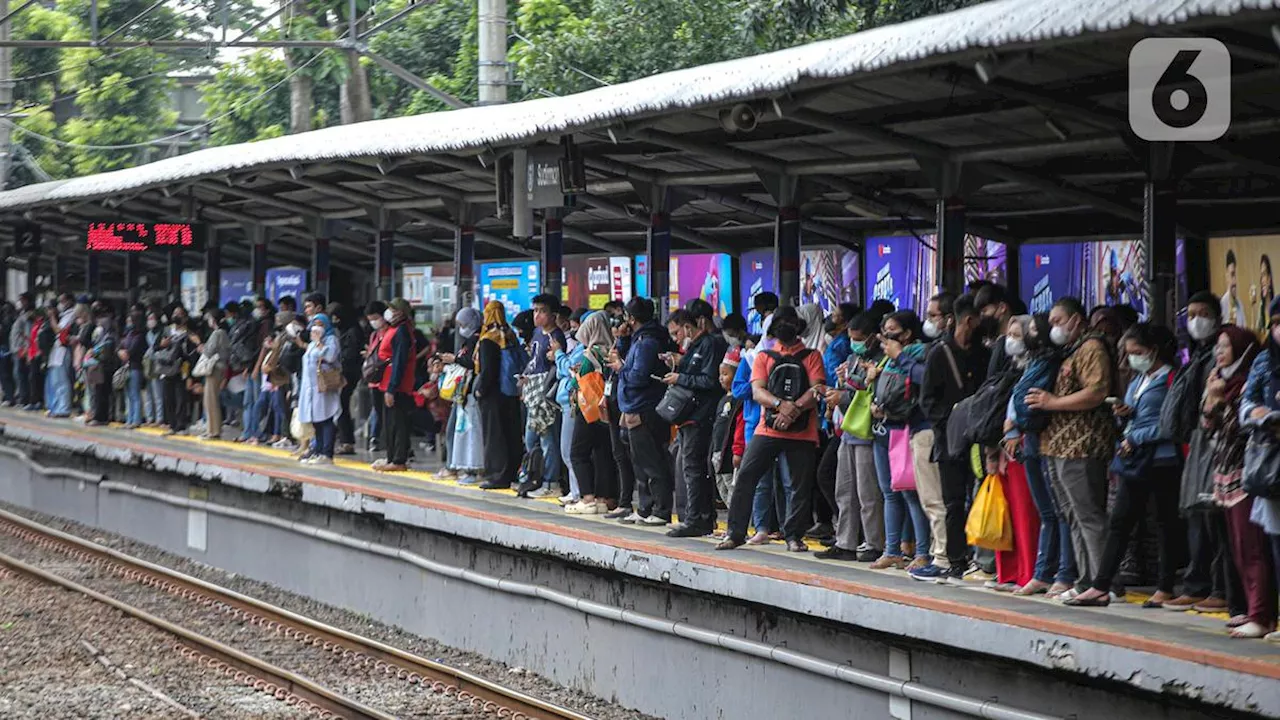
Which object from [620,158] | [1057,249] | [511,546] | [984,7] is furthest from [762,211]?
[984,7]

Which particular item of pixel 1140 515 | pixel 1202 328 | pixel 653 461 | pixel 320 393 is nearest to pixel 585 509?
pixel 653 461

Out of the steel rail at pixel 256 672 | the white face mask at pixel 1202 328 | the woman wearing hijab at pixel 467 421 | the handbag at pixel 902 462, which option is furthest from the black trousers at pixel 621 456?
the white face mask at pixel 1202 328

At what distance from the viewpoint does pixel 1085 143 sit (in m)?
10.6

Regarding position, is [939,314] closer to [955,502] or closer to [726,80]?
[955,502]

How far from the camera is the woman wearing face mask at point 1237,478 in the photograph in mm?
7520

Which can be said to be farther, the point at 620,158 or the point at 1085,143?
the point at 620,158

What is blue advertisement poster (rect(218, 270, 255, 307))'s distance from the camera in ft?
87.6

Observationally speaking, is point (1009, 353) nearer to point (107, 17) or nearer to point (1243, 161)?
point (1243, 161)

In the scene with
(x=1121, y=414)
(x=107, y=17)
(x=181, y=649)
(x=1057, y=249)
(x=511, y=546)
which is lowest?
(x=181, y=649)

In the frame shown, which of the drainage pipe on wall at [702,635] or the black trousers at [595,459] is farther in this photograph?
the black trousers at [595,459]

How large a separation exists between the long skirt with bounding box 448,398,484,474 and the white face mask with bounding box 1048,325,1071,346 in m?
6.74

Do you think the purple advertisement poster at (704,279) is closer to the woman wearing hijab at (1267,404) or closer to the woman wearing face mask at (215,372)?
the woman wearing face mask at (215,372)

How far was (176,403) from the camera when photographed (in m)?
20.5

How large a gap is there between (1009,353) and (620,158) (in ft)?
19.3
